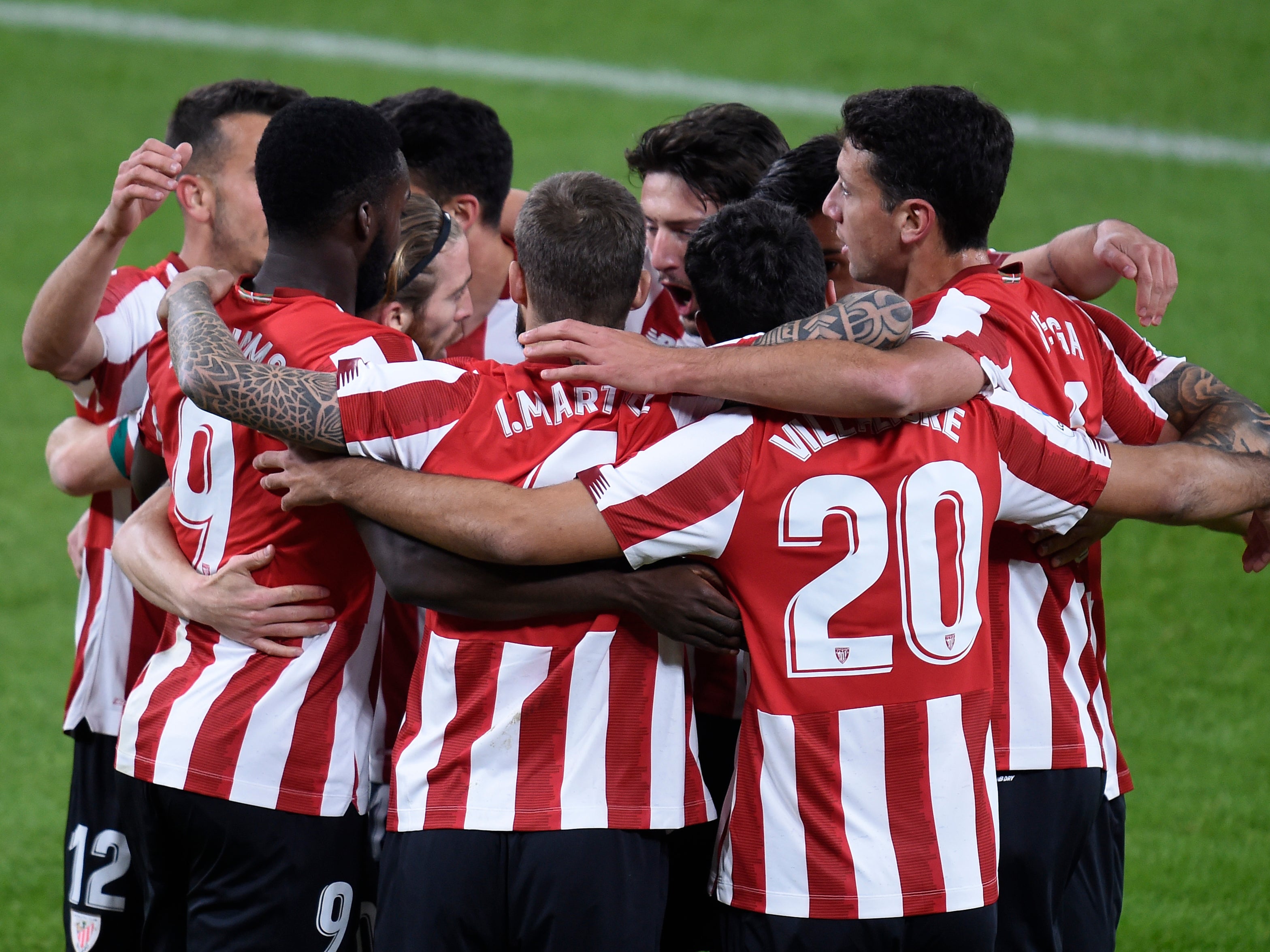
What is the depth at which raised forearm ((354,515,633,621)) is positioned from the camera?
2830mm

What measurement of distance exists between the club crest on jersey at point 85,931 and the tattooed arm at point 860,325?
8.63 feet

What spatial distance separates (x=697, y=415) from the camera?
2.90 meters

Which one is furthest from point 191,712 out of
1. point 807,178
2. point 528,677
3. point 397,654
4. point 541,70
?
point 541,70

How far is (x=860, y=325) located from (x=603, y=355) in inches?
21.1

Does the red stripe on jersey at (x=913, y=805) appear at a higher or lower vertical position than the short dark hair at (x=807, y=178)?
lower

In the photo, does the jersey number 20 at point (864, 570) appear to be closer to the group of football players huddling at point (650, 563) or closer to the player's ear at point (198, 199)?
the group of football players huddling at point (650, 563)

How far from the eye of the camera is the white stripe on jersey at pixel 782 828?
109 inches

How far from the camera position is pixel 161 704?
127 inches

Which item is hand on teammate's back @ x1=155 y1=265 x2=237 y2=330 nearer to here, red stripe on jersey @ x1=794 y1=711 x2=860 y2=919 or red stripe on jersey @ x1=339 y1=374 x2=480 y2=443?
red stripe on jersey @ x1=339 y1=374 x2=480 y2=443

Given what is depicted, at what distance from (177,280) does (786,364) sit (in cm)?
152

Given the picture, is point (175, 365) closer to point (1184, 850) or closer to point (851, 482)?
point (851, 482)

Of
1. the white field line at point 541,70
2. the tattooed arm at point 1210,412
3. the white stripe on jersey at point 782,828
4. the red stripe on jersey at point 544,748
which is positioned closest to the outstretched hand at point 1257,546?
the tattooed arm at point 1210,412

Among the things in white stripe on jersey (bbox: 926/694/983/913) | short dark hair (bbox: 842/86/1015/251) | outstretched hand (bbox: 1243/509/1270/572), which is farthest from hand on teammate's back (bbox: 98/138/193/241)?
outstretched hand (bbox: 1243/509/1270/572)

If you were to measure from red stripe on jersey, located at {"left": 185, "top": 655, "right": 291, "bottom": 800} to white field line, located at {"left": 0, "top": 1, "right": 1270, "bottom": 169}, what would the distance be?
506 inches
